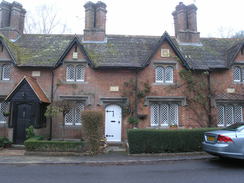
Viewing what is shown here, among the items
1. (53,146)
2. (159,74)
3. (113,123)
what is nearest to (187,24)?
(159,74)

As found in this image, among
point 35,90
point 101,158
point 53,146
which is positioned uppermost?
point 35,90

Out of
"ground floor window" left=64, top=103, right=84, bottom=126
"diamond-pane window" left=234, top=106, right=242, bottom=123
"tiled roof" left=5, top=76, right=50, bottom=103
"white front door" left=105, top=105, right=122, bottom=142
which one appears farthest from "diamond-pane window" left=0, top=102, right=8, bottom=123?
"diamond-pane window" left=234, top=106, right=242, bottom=123

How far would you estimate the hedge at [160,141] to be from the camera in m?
9.77

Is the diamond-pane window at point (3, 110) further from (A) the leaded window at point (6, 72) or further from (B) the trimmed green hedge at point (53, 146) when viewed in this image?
(B) the trimmed green hedge at point (53, 146)

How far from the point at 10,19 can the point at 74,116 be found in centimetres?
1072

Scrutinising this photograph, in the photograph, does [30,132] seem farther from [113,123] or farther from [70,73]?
[113,123]

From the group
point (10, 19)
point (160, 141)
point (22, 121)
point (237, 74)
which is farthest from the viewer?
point (10, 19)

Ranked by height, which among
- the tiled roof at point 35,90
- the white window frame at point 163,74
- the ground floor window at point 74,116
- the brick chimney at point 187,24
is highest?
the brick chimney at point 187,24

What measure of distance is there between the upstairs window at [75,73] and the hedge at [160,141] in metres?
Result: 6.22

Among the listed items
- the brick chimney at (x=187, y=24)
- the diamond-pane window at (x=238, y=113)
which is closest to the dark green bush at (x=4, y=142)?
the brick chimney at (x=187, y=24)

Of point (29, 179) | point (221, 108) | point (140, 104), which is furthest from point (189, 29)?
point (29, 179)

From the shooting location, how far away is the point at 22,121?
12.3m

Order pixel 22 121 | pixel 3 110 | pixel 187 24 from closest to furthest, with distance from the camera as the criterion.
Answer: pixel 22 121 < pixel 3 110 < pixel 187 24

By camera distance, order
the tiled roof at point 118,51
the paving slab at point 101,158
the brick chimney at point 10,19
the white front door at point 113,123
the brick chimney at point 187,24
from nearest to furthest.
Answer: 1. the paving slab at point 101,158
2. the white front door at point 113,123
3. the tiled roof at point 118,51
4. the brick chimney at point 10,19
5. the brick chimney at point 187,24
